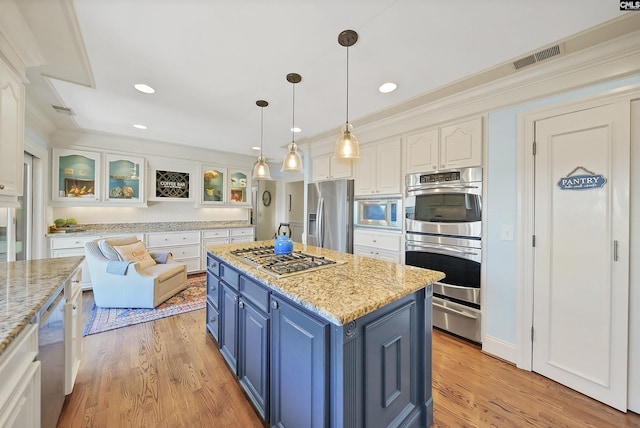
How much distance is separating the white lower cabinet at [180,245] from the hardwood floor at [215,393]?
2.14m

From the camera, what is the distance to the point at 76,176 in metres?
A: 3.82

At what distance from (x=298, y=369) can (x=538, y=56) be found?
103 inches

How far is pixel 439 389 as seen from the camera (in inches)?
71.6

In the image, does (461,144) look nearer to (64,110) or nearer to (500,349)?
(500,349)

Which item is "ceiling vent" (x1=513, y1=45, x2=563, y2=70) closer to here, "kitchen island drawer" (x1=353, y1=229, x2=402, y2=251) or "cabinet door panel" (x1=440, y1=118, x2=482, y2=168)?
"cabinet door panel" (x1=440, y1=118, x2=482, y2=168)

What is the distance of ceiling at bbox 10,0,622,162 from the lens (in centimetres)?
139

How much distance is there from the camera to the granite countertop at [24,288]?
0.87 m

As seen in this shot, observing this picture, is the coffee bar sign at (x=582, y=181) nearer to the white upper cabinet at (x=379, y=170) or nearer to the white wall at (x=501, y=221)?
the white wall at (x=501, y=221)

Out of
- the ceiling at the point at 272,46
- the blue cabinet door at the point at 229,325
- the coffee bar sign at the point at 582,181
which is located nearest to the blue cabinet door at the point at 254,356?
the blue cabinet door at the point at 229,325

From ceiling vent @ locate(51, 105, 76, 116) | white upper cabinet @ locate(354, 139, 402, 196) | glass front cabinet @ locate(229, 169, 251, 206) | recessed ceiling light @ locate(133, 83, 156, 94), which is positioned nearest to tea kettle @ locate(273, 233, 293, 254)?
white upper cabinet @ locate(354, 139, 402, 196)

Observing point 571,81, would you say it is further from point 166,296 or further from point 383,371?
point 166,296

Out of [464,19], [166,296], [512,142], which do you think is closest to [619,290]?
[512,142]

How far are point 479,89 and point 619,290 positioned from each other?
184 centimetres

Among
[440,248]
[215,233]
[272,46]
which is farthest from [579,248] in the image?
[215,233]
